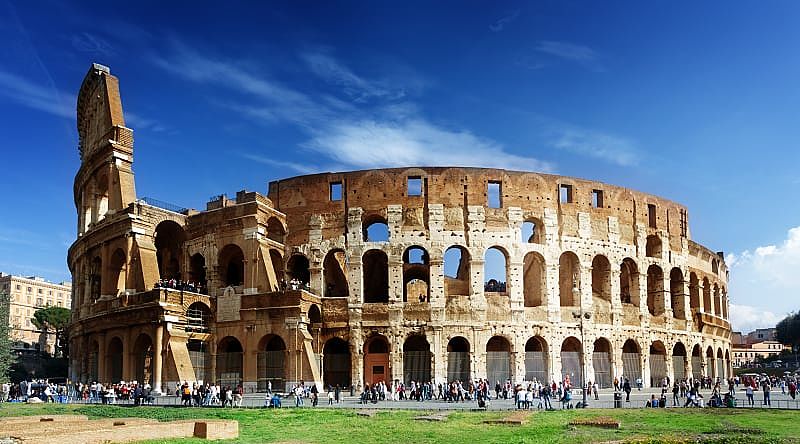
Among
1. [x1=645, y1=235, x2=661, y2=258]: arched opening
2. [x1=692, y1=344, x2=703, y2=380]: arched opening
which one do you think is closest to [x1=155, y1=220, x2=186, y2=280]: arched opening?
[x1=645, y1=235, x2=661, y2=258]: arched opening

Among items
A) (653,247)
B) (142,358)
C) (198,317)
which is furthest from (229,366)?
(653,247)

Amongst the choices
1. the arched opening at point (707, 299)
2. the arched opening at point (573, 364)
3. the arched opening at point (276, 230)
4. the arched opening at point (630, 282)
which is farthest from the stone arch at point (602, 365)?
the arched opening at point (276, 230)

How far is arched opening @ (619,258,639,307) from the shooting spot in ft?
142

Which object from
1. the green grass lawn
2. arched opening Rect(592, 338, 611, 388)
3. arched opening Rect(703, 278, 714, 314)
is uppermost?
arched opening Rect(703, 278, 714, 314)

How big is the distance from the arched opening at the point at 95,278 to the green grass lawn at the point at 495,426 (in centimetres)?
1736

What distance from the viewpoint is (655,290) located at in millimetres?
44938

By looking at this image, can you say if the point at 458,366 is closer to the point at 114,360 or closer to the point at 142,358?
the point at 142,358

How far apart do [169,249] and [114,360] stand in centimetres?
762

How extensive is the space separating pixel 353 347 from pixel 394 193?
7.74 m

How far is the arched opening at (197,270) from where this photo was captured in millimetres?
41447

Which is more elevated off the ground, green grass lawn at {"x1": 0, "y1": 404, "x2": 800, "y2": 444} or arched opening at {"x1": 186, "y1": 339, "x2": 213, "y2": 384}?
arched opening at {"x1": 186, "y1": 339, "x2": 213, "y2": 384}

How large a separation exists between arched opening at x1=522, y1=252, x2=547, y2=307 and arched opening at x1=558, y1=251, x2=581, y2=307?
1.22m

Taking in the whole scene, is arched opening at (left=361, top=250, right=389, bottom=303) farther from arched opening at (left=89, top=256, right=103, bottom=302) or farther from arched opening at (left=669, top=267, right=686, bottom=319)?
arched opening at (left=669, top=267, right=686, bottom=319)

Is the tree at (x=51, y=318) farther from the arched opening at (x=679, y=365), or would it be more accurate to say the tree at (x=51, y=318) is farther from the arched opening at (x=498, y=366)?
the arched opening at (x=679, y=365)
